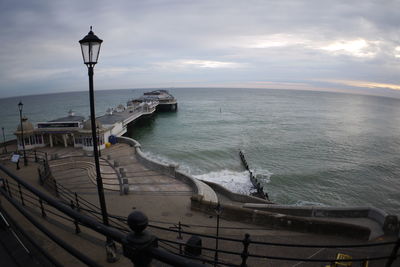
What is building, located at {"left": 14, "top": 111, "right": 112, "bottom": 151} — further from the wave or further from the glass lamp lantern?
the glass lamp lantern

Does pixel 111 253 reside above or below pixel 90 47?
below

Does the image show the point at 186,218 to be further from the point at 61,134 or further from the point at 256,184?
the point at 61,134

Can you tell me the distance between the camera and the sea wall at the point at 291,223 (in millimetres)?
10523

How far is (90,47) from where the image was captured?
6168mm

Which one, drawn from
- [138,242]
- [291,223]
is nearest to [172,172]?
[291,223]

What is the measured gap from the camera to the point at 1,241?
319 cm

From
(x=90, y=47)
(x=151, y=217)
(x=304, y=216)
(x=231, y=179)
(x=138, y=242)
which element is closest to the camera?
(x=138, y=242)

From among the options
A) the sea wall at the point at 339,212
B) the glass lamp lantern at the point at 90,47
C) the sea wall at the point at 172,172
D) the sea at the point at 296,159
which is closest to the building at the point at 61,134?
the sea wall at the point at 172,172

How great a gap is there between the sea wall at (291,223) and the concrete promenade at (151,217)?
26 centimetres

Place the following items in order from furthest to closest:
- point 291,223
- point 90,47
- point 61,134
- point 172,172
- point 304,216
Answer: point 61,134 < point 172,172 < point 304,216 < point 291,223 < point 90,47

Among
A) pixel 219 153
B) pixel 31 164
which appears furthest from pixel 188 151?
pixel 31 164

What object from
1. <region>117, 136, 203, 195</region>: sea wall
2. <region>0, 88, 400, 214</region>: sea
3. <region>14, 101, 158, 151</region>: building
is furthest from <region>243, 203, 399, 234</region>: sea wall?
<region>14, 101, 158, 151</region>: building

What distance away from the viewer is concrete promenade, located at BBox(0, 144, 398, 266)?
6.60m

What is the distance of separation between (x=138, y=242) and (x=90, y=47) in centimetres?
615
